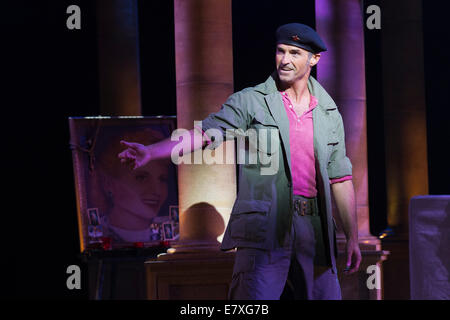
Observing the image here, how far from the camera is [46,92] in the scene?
56.6 ft

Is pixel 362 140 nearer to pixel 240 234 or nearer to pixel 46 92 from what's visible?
pixel 240 234

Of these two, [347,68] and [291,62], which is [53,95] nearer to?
[347,68]

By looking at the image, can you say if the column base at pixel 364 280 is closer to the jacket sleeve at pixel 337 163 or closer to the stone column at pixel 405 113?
the stone column at pixel 405 113

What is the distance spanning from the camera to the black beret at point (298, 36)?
5.74 meters

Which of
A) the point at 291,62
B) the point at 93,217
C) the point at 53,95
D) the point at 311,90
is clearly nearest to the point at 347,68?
the point at 93,217

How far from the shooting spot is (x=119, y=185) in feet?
35.4

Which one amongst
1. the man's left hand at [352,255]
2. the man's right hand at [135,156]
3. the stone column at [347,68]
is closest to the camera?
the man's right hand at [135,156]

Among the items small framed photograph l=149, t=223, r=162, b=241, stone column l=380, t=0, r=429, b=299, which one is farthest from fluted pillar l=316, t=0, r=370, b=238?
stone column l=380, t=0, r=429, b=299

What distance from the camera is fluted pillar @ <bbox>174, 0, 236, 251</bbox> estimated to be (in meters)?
9.86

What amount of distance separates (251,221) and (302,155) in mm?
663

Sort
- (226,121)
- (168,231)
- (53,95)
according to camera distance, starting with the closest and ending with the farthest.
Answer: (226,121) → (168,231) → (53,95)

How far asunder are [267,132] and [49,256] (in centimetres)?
1262

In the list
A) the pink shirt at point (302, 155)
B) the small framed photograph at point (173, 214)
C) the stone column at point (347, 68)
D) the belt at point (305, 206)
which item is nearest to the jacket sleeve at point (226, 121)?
the pink shirt at point (302, 155)

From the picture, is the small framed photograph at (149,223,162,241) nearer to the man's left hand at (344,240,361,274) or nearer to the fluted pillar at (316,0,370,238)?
the fluted pillar at (316,0,370,238)
